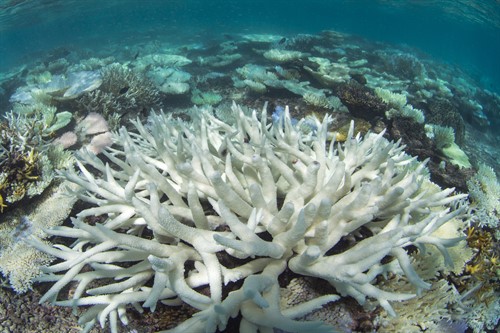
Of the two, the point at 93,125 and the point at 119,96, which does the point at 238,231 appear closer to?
the point at 93,125

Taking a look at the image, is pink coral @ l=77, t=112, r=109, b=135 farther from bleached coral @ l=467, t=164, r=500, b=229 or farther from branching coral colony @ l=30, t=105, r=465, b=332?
bleached coral @ l=467, t=164, r=500, b=229

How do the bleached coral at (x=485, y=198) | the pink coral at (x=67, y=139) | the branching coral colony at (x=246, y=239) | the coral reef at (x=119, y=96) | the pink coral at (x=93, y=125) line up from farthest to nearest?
the coral reef at (x=119, y=96) → the pink coral at (x=93, y=125) → the pink coral at (x=67, y=139) → the bleached coral at (x=485, y=198) → the branching coral colony at (x=246, y=239)

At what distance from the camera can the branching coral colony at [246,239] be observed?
→ 172cm

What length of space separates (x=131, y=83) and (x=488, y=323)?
26.0 ft

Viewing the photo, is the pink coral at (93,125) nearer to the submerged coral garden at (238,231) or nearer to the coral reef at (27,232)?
the submerged coral garden at (238,231)

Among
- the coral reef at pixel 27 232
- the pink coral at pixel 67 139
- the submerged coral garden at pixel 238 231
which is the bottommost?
the coral reef at pixel 27 232

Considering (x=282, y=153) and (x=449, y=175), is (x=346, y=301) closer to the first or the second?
(x=282, y=153)

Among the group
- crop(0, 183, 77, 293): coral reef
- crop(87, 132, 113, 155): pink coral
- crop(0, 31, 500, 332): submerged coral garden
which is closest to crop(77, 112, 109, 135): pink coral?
crop(0, 31, 500, 332): submerged coral garden

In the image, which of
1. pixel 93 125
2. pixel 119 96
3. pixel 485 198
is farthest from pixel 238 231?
pixel 119 96

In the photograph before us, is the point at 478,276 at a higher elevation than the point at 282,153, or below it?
below

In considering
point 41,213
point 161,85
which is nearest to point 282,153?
point 41,213

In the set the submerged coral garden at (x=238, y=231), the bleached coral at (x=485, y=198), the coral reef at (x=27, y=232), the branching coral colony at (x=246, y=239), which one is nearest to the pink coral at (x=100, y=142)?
the submerged coral garden at (x=238, y=231)

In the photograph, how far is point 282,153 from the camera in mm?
2893

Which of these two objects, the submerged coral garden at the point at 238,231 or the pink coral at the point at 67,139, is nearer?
the submerged coral garden at the point at 238,231
